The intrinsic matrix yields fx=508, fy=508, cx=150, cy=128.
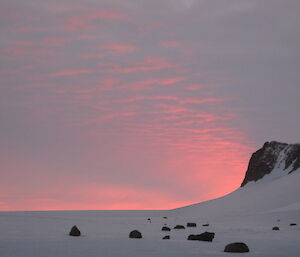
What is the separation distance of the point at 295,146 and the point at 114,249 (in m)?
92.7

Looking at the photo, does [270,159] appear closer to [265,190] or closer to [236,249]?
[265,190]

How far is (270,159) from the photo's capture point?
355 ft

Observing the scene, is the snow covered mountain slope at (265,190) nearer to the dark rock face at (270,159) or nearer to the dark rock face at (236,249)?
the dark rock face at (270,159)

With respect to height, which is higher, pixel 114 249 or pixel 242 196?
pixel 242 196

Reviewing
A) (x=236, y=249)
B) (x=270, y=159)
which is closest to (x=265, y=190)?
(x=270, y=159)

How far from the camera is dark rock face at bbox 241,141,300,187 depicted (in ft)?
335

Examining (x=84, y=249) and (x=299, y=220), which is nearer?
(x=84, y=249)

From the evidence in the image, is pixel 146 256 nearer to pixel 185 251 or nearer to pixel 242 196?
pixel 185 251

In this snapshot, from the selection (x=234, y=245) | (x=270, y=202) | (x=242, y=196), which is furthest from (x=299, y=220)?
(x=242, y=196)

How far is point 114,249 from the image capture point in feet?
61.6

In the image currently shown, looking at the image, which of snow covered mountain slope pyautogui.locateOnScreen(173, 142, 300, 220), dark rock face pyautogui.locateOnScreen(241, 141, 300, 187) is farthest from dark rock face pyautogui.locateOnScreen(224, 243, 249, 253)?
dark rock face pyautogui.locateOnScreen(241, 141, 300, 187)

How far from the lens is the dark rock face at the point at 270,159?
102006 millimetres

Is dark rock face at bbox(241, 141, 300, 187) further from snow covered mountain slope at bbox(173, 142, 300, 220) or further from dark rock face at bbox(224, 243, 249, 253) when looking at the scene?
dark rock face at bbox(224, 243, 249, 253)

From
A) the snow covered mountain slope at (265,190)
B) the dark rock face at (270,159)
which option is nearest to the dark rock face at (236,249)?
the snow covered mountain slope at (265,190)
